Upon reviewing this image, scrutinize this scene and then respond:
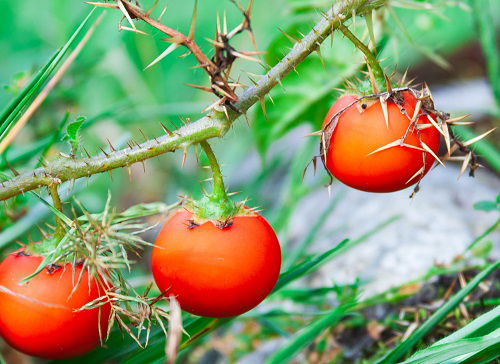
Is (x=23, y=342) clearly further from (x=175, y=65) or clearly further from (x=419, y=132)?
(x=175, y=65)

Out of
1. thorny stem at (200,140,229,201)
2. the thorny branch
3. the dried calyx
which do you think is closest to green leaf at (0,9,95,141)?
the thorny branch

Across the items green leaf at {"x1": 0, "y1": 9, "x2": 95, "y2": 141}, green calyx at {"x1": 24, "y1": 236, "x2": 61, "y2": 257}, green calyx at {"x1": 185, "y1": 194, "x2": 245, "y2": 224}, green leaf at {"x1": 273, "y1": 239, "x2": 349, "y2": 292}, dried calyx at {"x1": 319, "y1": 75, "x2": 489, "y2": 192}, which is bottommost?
green leaf at {"x1": 273, "y1": 239, "x2": 349, "y2": 292}

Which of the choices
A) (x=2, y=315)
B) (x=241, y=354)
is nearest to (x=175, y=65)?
(x=241, y=354)

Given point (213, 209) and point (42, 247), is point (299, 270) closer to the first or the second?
point (213, 209)

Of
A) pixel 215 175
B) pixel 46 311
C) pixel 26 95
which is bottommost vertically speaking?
pixel 46 311

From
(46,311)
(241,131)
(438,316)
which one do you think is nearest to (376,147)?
(438,316)

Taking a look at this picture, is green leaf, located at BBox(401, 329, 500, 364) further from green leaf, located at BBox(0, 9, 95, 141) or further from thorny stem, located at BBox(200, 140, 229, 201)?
green leaf, located at BBox(0, 9, 95, 141)

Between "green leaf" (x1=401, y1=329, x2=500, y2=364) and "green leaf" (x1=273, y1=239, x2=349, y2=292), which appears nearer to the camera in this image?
"green leaf" (x1=401, y1=329, x2=500, y2=364)
